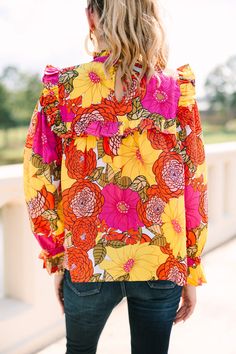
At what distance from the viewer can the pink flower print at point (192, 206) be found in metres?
1.69

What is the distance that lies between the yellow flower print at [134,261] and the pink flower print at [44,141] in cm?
34

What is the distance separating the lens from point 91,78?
1.57m

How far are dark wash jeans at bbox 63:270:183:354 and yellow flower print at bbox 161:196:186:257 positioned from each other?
0.11 metres

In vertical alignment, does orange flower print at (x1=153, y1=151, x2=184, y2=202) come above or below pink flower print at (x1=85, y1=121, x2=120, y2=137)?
below

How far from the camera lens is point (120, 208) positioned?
5.09 feet

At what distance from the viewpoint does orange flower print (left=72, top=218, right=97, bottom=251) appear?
1.55 m

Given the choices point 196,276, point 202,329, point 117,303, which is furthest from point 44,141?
point 202,329

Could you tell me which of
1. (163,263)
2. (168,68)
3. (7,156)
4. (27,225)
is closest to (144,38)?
(168,68)

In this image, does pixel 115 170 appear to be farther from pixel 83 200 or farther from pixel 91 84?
pixel 91 84

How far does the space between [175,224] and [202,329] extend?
1.95 m

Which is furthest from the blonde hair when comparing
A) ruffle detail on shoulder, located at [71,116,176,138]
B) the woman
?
ruffle detail on shoulder, located at [71,116,176,138]

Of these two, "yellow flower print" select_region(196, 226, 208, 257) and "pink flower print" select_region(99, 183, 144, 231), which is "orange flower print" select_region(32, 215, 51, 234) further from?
"yellow flower print" select_region(196, 226, 208, 257)

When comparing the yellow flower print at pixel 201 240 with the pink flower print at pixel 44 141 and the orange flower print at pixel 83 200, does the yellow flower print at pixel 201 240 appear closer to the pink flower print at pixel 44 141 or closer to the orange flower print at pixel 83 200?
the orange flower print at pixel 83 200

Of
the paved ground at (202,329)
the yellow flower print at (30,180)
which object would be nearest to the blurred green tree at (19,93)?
the paved ground at (202,329)
